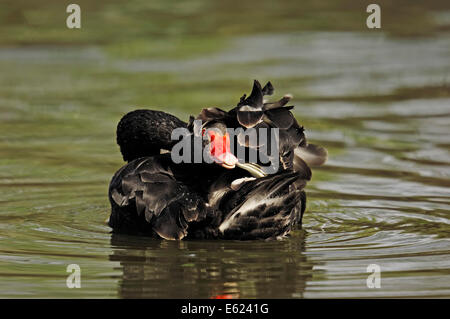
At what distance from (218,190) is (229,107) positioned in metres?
4.79

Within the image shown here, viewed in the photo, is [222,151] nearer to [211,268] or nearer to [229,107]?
[211,268]

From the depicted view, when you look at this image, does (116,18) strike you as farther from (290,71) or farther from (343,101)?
(343,101)

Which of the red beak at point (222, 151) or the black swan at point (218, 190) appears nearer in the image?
the red beak at point (222, 151)

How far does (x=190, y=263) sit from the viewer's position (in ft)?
20.7

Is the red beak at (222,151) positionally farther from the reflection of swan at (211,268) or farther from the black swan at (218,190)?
the reflection of swan at (211,268)

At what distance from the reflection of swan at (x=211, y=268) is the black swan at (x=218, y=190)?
12 cm

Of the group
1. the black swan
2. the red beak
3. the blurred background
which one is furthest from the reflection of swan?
the red beak

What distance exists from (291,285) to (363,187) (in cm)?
298

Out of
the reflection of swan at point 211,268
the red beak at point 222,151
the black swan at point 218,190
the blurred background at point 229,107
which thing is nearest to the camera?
the reflection of swan at point 211,268

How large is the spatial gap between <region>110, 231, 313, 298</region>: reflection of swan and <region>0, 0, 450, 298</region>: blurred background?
2cm

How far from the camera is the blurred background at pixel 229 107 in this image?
6043mm

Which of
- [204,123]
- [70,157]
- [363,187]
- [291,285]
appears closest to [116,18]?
[70,157]

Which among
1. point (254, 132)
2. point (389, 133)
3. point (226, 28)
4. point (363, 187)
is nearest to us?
point (254, 132)

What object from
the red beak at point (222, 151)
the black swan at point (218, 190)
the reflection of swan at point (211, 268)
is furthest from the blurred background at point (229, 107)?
the red beak at point (222, 151)
